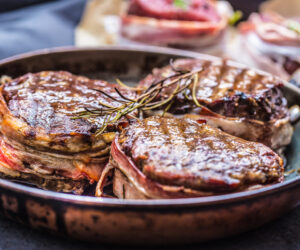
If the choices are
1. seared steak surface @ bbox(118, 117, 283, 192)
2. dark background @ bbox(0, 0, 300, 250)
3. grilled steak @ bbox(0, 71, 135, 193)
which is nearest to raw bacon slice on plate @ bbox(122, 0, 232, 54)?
dark background @ bbox(0, 0, 300, 250)

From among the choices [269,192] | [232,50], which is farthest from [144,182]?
[232,50]

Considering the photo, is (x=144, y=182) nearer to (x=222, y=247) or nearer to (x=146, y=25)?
(x=222, y=247)

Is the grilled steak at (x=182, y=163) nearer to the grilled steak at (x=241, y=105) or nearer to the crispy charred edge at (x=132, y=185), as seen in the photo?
the crispy charred edge at (x=132, y=185)

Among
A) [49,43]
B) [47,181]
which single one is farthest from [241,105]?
[49,43]

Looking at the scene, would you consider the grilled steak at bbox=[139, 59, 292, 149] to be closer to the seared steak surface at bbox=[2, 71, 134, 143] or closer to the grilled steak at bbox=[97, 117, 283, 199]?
the grilled steak at bbox=[97, 117, 283, 199]

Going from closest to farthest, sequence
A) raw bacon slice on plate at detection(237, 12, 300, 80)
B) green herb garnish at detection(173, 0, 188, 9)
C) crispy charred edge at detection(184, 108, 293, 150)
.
Answer: crispy charred edge at detection(184, 108, 293, 150) → raw bacon slice on plate at detection(237, 12, 300, 80) → green herb garnish at detection(173, 0, 188, 9)

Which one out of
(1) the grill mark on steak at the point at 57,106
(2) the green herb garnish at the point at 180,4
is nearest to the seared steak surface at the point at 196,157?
(1) the grill mark on steak at the point at 57,106

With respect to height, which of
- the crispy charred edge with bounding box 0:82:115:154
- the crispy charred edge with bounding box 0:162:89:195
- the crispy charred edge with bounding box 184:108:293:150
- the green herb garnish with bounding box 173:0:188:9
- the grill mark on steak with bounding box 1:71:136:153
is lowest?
the crispy charred edge with bounding box 0:162:89:195
